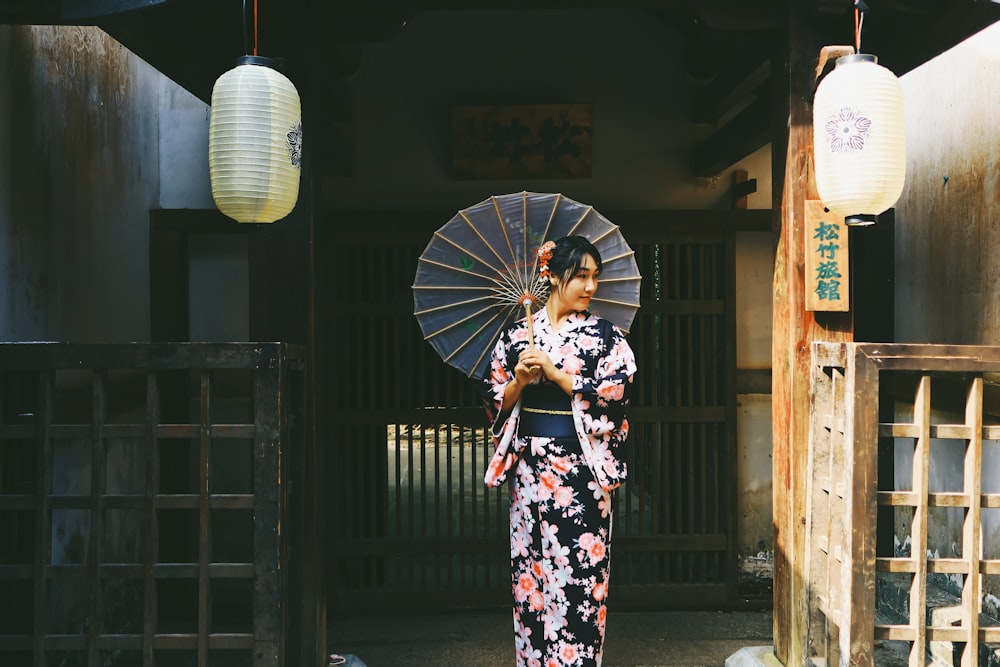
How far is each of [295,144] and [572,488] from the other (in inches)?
91.4

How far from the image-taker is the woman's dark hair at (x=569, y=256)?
4.13 meters

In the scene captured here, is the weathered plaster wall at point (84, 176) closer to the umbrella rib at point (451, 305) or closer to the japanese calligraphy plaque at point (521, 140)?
the japanese calligraphy plaque at point (521, 140)

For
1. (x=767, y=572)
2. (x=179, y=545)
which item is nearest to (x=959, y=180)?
(x=767, y=572)

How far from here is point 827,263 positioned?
4.17 meters

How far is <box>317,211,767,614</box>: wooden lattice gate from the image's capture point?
20.3 ft

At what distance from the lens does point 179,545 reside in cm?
622

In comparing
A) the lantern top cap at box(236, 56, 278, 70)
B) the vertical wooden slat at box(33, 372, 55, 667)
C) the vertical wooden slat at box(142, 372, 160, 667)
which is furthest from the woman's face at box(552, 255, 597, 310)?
the vertical wooden slat at box(33, 372, 55, 667)

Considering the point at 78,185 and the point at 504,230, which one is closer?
the point at 504,230

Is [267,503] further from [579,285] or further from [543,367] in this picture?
[579,285]

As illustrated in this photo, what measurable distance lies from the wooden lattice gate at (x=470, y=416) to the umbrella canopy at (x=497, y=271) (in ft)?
5.07

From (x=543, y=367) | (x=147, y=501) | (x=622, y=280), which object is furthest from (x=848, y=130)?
(x=147, y=501)

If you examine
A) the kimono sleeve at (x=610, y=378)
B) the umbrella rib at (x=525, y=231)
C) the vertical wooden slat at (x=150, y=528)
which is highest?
the umbrella rib at (x=525, y=231)

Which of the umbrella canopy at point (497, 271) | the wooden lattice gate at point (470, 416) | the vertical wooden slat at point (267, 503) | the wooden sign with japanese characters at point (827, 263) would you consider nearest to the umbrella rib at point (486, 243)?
the umbrella canopy at point (497, 271)

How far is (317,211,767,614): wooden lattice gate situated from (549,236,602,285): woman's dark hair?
2.12m
